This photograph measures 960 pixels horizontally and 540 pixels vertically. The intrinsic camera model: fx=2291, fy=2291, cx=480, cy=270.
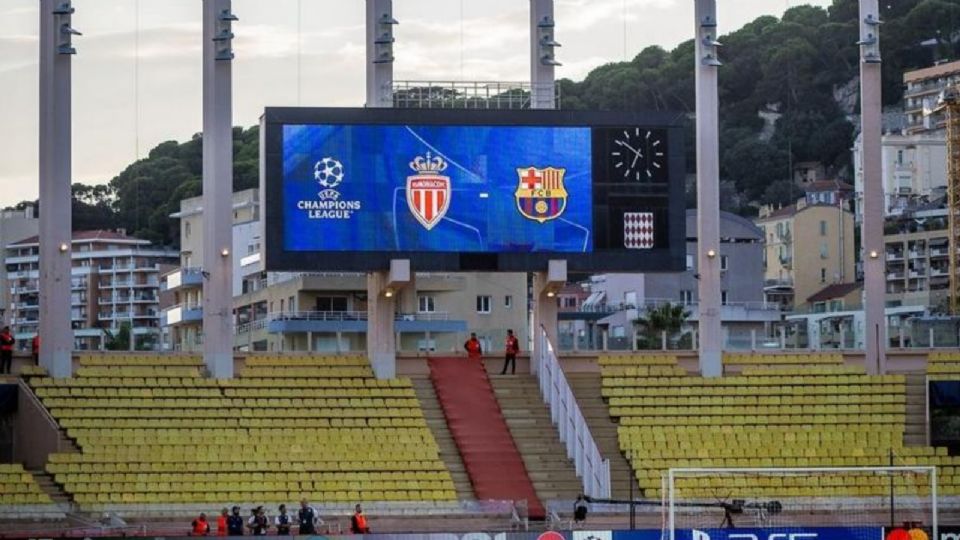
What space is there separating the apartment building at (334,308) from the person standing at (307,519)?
62.1 feet

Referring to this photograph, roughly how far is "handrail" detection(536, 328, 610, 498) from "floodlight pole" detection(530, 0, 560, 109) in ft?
18.7

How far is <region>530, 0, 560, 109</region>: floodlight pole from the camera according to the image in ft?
184

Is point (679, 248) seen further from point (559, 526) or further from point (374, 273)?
point (559, 526)

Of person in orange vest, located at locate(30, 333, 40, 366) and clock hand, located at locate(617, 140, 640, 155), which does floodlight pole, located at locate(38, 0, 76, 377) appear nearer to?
person in orange vest, located at locate(30, 333, 40, 366)

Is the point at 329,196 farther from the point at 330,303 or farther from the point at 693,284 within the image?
the point at 693,284

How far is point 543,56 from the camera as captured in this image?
56.2 m

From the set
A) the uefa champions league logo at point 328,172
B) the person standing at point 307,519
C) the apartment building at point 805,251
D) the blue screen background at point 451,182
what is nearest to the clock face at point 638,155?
the blue screen background at point 451,182

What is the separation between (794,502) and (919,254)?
8360cm

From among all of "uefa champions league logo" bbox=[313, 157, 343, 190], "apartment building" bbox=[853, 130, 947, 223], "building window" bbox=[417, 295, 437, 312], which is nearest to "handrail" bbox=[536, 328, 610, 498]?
"uefa champions league logo" bbox=[313, 157, 343, 190]

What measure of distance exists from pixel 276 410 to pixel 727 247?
177 feet

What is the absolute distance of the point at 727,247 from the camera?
105m

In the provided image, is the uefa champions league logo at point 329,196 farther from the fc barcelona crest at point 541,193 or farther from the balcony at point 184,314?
the balcony at point 184,314

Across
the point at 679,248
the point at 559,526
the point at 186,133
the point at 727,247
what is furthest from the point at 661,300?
the point at 559,526

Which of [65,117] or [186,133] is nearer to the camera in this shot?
[65,117]
